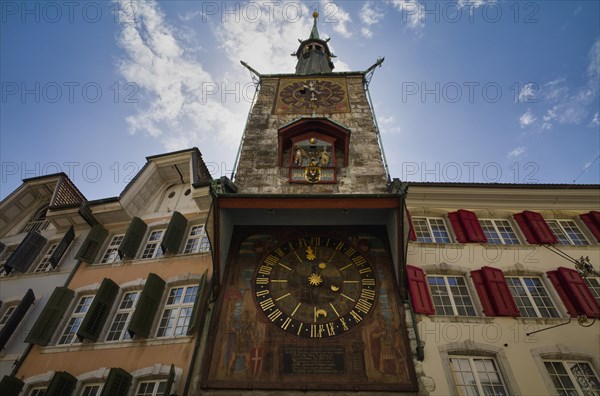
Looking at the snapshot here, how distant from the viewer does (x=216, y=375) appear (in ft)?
32.7

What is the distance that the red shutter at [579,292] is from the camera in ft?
36.7

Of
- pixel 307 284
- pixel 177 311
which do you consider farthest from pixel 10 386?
pixel 307 284

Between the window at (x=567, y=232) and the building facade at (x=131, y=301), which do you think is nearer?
the building facade at (x=131, y=301)

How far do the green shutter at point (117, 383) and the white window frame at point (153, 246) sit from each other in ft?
14.5

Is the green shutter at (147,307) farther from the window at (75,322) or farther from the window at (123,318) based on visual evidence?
the window at (75,322)

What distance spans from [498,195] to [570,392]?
271 inches

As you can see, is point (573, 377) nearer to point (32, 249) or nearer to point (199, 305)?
point (199, 305)

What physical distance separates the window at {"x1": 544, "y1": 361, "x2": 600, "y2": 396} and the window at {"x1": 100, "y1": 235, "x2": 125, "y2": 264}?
45.7ft

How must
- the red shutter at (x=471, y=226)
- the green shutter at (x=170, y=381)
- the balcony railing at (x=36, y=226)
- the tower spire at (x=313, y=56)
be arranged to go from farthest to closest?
the tower spire at (x=313, y=56) → the balcony railing at (x=36, y=226) → the red shutter at (x=471, y=226) → the green shutter at (x=170, y=381)

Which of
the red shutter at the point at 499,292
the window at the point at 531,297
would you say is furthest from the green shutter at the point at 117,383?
the window at the point at 531,297

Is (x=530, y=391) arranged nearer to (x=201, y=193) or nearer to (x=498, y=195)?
(x=498, y=195)

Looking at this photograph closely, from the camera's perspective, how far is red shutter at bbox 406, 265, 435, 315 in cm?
1112

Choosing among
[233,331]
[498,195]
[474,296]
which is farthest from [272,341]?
[498,195]

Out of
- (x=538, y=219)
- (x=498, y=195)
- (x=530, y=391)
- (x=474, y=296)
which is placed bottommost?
(x=530, y=391)
